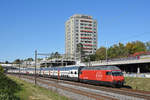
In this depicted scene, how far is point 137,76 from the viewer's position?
49250 mm

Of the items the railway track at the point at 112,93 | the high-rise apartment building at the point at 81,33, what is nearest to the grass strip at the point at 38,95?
the railway track at the point at 112,93

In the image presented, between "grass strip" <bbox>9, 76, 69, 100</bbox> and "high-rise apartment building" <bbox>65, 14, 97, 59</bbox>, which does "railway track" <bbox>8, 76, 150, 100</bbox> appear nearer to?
"grass strip" <bbox>9, 76, 69, 100</bbox>

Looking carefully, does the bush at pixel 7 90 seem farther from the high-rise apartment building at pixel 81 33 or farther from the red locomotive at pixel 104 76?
the high-rise apartment building at pixel 81 33

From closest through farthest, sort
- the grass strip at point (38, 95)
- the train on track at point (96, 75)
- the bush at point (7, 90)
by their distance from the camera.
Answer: the bush at point (7, 90), the grass strip at point (38, 95), the train on track at point (96, 75)

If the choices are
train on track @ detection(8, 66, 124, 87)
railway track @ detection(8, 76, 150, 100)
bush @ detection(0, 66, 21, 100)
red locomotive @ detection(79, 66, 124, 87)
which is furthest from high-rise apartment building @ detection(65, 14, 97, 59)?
railway track @ detection(8, 76, 150, 100)

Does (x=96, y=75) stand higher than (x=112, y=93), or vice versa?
(x=96, y=75)

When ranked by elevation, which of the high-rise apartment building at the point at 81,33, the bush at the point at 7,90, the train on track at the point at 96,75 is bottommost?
the bush at the point at 7,90

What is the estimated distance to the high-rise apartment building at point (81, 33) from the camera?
6831 inches

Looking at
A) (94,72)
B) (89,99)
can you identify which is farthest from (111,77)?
(89,99)

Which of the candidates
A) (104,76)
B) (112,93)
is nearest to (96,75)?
(104,76)

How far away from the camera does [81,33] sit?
17612 centimetres

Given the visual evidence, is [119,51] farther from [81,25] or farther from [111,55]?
[81,25]

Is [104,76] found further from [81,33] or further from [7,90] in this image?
[81,33]

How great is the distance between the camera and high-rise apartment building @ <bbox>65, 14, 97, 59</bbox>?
173500mm
